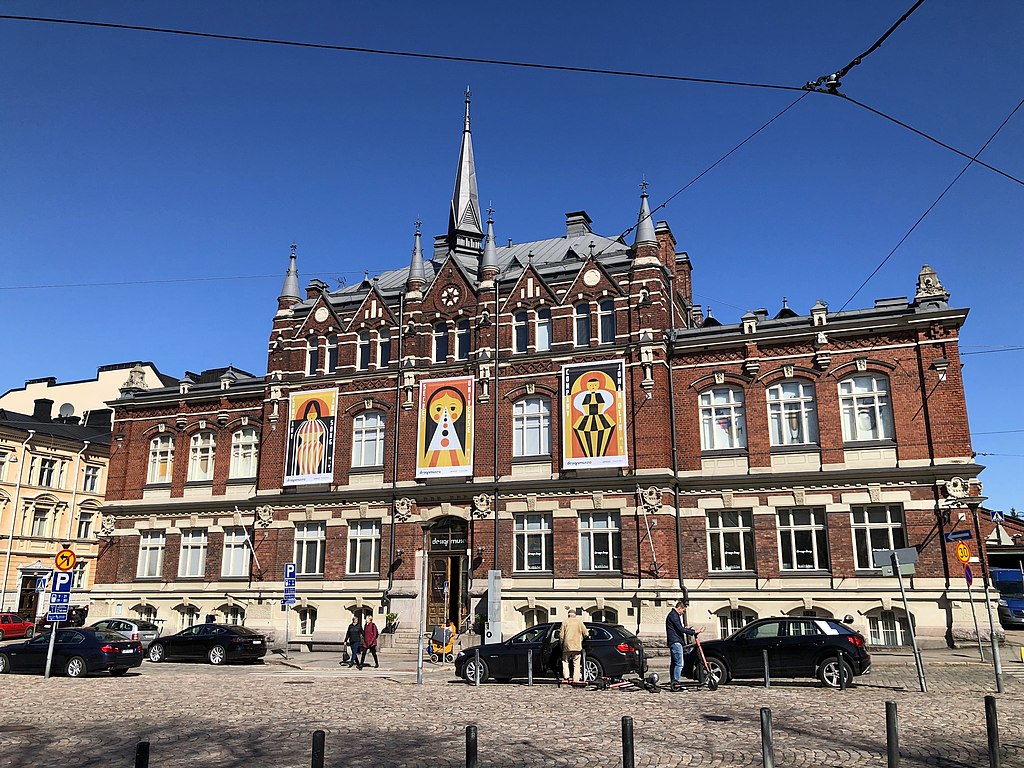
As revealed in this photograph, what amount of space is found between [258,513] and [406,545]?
763 cm

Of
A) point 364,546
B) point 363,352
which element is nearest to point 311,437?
point 363,352

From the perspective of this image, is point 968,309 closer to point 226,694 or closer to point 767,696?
point 767,696

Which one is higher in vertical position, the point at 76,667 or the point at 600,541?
the point at 600,541

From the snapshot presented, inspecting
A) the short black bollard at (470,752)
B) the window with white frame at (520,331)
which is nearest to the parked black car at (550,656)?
the short black bollard at (470,752)

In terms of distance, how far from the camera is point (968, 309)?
30469mm

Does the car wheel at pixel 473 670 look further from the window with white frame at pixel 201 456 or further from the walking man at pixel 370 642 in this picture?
the window with white frame at pixel 201 456

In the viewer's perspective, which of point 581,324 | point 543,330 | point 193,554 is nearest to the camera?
point 581,324

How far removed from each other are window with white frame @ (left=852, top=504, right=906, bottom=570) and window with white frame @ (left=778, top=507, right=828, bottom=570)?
1106mm

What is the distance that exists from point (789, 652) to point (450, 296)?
22406mm

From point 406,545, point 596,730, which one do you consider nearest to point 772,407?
point 406,545

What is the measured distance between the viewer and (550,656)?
72.3 ft

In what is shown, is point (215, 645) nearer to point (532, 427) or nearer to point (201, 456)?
point (532, 427)

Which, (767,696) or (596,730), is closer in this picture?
(596,730)

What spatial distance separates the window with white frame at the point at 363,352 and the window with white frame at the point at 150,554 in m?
12.7
